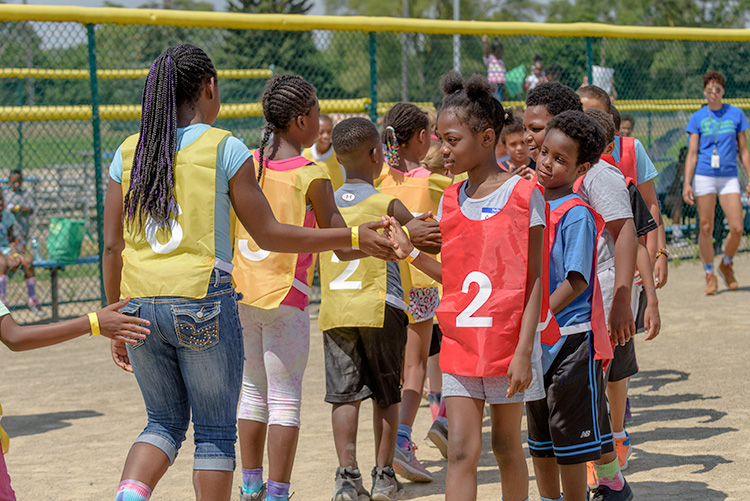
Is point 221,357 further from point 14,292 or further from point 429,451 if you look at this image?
point 14,292

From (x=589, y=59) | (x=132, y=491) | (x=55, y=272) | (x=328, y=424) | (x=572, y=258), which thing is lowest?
(x=328, y=424)

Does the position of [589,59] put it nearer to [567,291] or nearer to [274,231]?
[567,291]

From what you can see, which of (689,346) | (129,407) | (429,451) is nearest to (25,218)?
(129,407)

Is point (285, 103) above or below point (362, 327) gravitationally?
above

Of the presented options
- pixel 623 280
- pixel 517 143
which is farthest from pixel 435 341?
pixel 623 280

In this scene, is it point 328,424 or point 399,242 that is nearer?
point 399,242

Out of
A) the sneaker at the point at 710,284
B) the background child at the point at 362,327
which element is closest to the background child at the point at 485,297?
the background child at the point at 362,327

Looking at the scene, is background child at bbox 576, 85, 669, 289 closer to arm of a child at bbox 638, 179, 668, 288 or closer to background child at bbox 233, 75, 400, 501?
arm of a child at bbox 638, 179, 668, 288

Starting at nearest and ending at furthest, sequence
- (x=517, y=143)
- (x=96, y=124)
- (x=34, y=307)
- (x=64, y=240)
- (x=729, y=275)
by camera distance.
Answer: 1. (x=517, y=143)
2. (x=96, y=124)
3. (x=64, y=240)
4. (x=34, y=307)
5. (x=729, y=275)

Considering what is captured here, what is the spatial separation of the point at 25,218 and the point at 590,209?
808cm

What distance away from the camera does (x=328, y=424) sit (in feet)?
19.2

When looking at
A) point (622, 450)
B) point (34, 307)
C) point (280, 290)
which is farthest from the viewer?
point (34, 307)

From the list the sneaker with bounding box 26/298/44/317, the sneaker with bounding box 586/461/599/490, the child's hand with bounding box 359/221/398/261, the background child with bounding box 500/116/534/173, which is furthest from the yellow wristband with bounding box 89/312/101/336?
the sneaker with bounding box 26/298/44/317

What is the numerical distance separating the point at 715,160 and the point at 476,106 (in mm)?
7030
